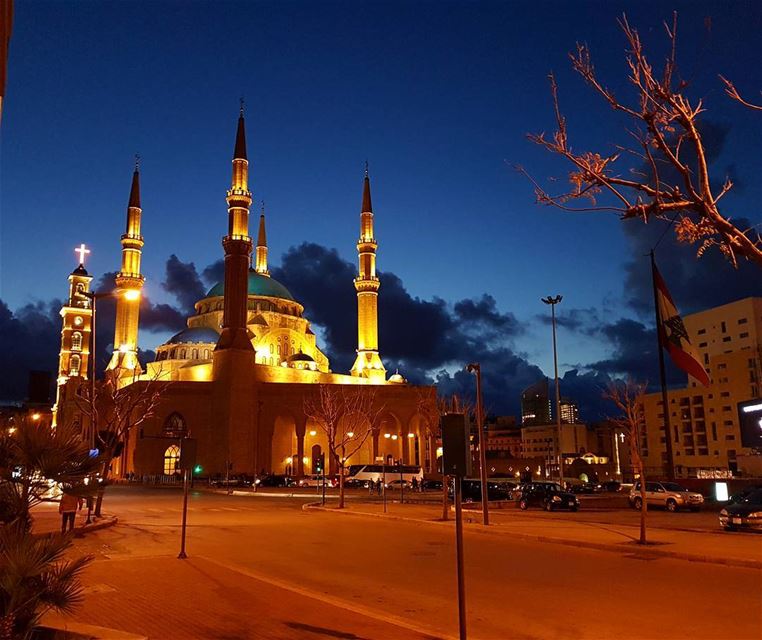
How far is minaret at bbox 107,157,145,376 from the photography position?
7431 centimetres

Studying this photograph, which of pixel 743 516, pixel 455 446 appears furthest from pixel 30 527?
pixel 743 516

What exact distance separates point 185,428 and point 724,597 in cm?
6180

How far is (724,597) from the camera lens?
33.5 ft

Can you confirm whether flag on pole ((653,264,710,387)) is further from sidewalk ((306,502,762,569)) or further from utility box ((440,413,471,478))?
utility box ((440,413,471,478))

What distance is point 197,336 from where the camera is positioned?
8025 cm

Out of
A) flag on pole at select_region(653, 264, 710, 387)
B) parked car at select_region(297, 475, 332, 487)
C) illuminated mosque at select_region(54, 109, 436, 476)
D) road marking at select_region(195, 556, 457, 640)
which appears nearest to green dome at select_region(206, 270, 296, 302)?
illuminated mosque at select_region(54, 109, 436, 476)

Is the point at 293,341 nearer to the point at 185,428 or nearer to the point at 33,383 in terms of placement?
the point at 185,428

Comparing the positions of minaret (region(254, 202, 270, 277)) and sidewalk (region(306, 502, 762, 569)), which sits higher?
minaret (region(254, 202, 270, 277))

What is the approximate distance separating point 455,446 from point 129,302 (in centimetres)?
7306

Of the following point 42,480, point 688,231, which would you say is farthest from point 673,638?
point 42,480

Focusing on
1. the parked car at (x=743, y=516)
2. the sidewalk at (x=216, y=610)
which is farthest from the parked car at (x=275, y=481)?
the sidewalk at (x=216, y=610)

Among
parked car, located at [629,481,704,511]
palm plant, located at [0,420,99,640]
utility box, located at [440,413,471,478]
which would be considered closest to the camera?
palm plant, located at [0,420,99,640]

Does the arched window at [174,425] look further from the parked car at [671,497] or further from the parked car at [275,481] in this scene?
the parked car at [671,497]

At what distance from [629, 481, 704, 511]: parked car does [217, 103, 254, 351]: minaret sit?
149ft
